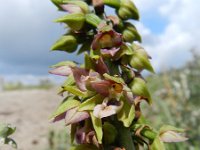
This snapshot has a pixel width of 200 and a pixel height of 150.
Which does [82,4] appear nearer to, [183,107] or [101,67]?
[101,67]

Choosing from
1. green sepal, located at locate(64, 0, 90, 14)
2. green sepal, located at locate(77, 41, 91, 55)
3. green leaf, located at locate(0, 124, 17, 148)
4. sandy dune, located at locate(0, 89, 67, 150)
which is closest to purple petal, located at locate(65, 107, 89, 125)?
green leaf, located at locate(0, 124, 17, 148)

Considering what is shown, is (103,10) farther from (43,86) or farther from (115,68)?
(43,86)

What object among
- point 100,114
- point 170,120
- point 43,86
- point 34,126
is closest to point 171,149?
point 170,120

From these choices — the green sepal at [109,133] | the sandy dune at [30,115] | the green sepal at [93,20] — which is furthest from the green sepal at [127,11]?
the sandy dune at [30,115]

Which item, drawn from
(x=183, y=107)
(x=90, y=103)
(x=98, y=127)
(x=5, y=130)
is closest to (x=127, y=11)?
(x=90, y=103)

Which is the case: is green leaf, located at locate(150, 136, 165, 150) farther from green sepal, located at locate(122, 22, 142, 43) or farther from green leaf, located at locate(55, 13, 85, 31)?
green leaf, located at locate(55, 13, 85, 31)
